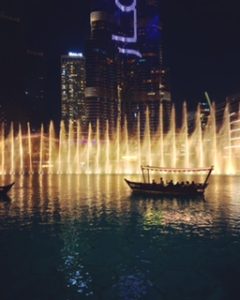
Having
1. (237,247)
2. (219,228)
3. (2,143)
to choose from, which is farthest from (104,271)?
(2,143)

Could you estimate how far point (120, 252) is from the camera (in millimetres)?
24719

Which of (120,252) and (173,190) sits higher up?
(173,190)

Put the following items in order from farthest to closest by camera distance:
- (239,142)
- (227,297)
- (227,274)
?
1. (239,142)
2. (227,274)
3. (227,297)

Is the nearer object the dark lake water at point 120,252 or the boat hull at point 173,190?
the dark lake water at point 120,252

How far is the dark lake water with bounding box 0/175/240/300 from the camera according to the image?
18.5m

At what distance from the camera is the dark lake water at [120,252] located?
60.7ft

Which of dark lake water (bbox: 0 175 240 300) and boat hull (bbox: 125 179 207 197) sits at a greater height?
boat hull (bbox: 125 179 207 197)

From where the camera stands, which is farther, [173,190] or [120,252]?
[173,190]

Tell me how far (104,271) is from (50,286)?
3.40m

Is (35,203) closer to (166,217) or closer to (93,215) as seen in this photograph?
(93,215)

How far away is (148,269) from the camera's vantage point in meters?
21.3

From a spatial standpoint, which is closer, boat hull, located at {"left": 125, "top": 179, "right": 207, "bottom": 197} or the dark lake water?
the dark lake water

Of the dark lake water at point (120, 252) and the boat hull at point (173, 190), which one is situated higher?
the boat hull at point (173, 190)

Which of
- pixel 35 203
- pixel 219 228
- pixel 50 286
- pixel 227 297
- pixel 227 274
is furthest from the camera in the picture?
pixel 35 203
